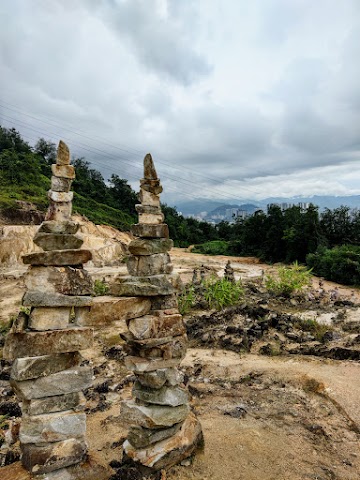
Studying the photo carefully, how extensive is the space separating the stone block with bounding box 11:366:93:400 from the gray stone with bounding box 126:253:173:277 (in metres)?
1.32

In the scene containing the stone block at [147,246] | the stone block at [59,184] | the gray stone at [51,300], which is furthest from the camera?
the stone block at [147,246]

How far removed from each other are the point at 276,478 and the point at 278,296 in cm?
1055

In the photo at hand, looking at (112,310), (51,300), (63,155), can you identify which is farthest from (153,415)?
(63,155)

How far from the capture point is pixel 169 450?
4.29 m

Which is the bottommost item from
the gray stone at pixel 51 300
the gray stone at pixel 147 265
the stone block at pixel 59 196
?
the gray stone at pixel 51 300

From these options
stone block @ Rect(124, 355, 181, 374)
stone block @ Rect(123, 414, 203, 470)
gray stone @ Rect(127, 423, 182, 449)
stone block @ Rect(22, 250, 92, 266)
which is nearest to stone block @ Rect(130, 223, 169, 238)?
stone block @ Rect(22, 250, 92, 266)

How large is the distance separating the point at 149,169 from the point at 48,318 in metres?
2.27

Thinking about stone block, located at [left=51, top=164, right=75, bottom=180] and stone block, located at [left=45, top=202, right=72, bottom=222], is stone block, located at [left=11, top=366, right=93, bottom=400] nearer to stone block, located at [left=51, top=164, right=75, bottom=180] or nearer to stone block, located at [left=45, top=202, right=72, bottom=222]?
stone block, located at [left=45, top=202, right=72, bottom=222]

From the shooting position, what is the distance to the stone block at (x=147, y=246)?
4496mm

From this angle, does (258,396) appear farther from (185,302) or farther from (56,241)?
(185,302)

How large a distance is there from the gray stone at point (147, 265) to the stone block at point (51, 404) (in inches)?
62.3

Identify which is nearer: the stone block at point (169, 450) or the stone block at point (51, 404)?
the stone block at point (51, 404)

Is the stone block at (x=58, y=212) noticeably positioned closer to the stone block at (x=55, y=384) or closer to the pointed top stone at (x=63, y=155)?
the pointed top stone at (x=63, y=155)

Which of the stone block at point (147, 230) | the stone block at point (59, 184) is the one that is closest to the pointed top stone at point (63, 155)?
the stone block at point (59, 184)
